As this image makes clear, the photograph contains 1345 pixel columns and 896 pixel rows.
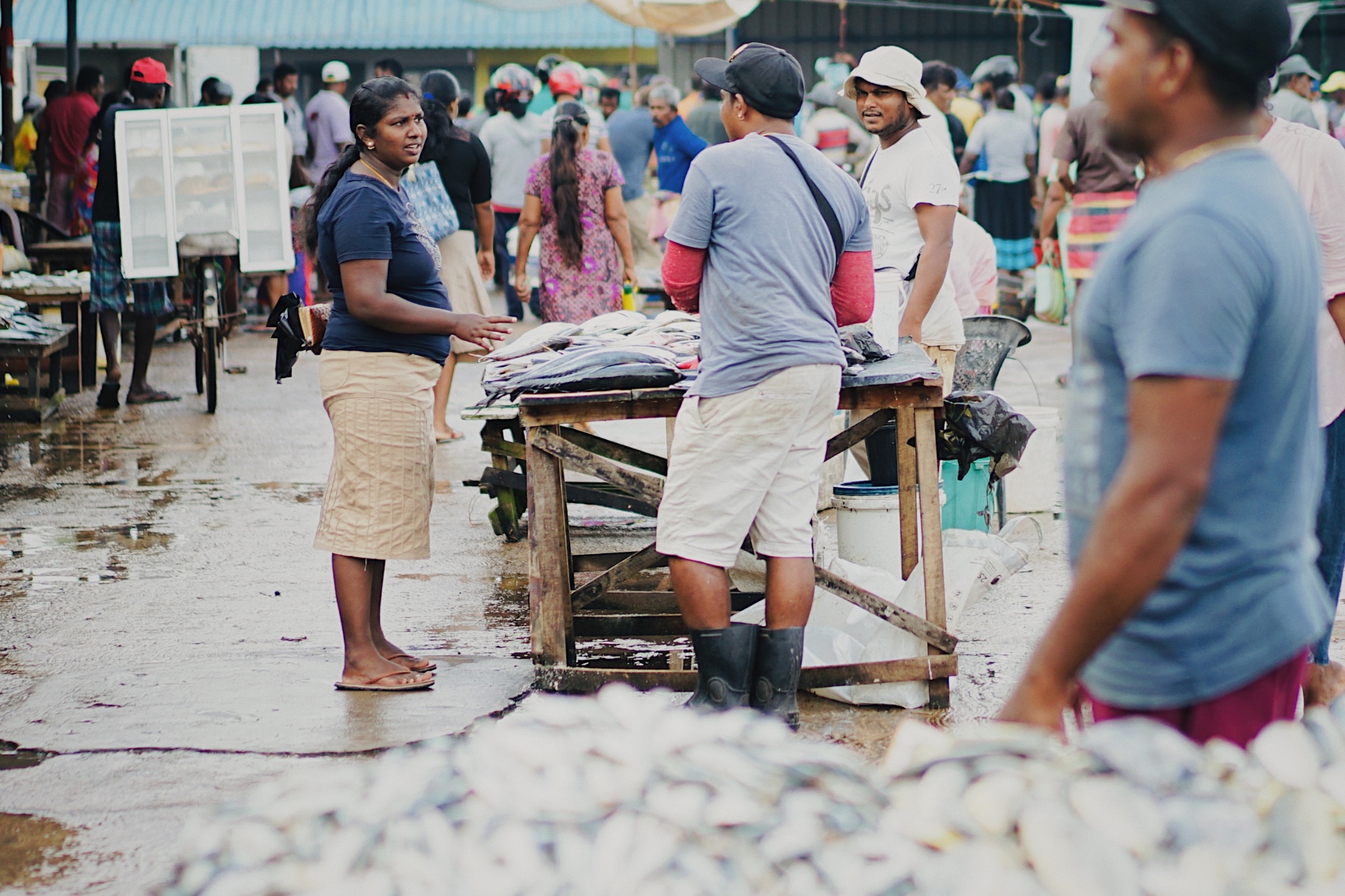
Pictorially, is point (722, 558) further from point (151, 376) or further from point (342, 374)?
point (151, 376)

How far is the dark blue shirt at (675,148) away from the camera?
38.3ft

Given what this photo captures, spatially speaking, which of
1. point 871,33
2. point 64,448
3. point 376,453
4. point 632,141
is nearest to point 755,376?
point 376,453

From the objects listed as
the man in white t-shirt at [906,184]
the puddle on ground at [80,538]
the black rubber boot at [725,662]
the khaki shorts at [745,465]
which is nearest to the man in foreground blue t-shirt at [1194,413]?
the khaki shorts at [745,465]

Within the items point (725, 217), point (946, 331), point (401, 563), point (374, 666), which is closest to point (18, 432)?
point (401, 563)

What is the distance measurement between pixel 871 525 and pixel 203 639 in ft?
8.01

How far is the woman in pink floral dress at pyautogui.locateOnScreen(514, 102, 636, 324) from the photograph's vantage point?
832 cm

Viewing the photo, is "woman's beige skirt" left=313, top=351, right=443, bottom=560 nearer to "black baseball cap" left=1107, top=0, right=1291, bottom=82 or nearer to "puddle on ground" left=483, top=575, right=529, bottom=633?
"puddle on ground" left=483, top=575, right=529, bottom=633

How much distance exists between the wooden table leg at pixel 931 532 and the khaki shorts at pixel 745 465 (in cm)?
41

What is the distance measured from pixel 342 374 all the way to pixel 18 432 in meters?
5.66

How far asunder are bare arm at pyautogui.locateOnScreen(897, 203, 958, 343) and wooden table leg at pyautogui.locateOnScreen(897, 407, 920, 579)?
3.16 feet

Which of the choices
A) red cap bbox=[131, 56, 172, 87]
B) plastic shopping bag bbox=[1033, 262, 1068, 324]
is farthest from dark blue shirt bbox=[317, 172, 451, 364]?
plastic shopping bag bbox=[1033, 262, 1068, 324]

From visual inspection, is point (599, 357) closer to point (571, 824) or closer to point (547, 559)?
point (547, 559)

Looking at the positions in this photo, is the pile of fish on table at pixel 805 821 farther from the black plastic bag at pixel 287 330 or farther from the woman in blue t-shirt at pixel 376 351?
the black plastic bag at pixel 287 330

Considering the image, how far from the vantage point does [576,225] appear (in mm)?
8336
